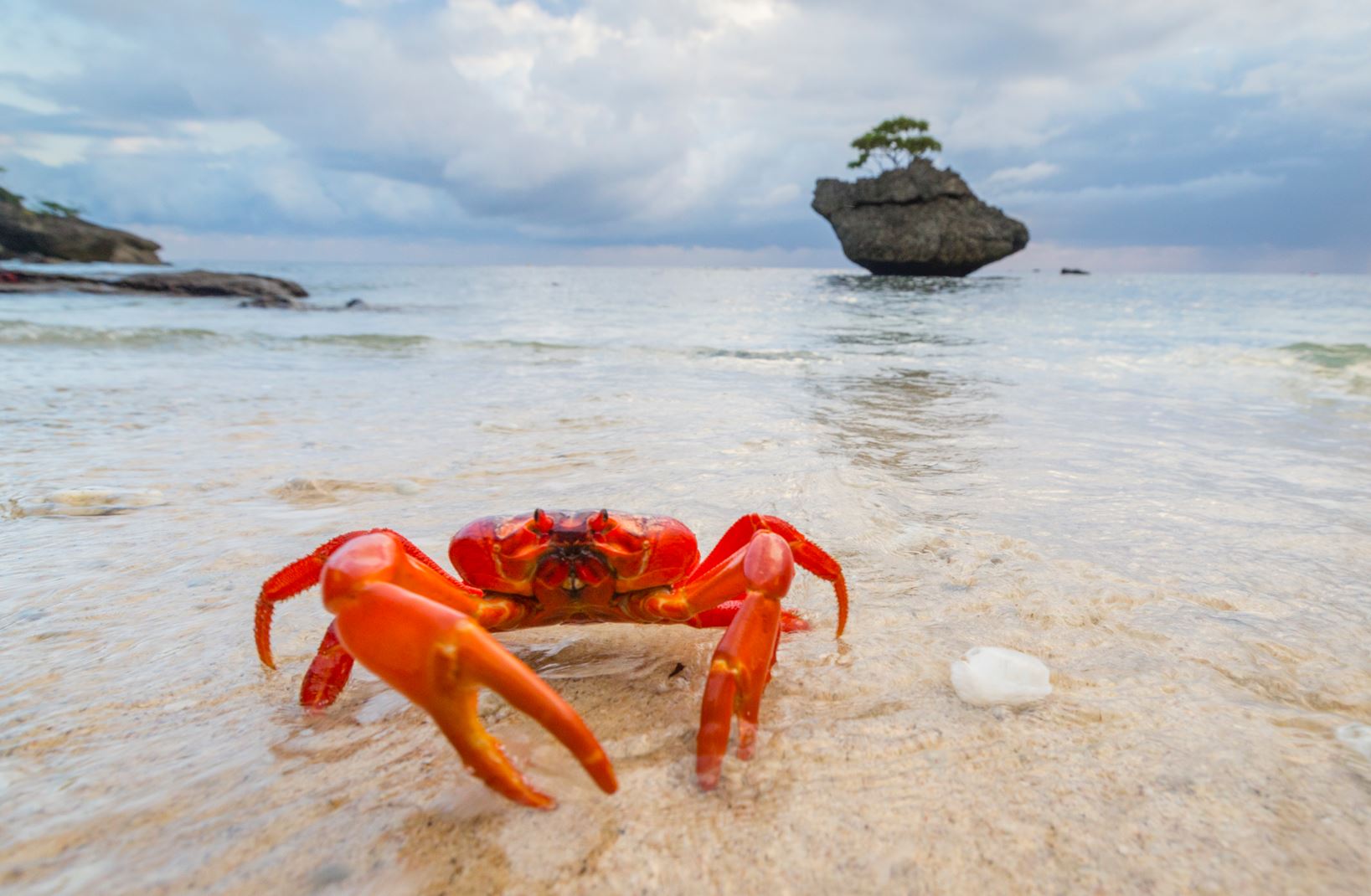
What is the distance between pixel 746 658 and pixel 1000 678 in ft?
2.52

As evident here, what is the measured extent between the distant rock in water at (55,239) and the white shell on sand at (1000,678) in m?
68.3

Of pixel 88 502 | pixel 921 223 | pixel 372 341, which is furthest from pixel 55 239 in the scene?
pixel 88 502

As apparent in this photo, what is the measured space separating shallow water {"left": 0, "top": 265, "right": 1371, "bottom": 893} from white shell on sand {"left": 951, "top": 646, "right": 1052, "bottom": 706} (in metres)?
0.06

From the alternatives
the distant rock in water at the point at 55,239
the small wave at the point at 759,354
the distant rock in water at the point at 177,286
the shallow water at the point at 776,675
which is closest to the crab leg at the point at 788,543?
the shallow water at the point at 776,675

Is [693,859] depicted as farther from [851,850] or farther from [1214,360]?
[1214,360]

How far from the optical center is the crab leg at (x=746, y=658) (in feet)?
4.82

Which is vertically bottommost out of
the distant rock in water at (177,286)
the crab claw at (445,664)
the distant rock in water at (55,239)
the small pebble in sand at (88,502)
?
the small pebble in sand at (88,502)

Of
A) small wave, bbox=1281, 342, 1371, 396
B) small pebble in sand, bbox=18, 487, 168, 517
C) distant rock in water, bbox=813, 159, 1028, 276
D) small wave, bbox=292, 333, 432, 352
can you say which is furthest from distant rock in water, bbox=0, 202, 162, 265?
small wave, bbox=1281, 342, 1371, 396

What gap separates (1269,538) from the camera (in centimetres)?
301

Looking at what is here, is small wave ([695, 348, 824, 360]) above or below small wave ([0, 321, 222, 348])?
below

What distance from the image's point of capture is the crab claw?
3.79ft

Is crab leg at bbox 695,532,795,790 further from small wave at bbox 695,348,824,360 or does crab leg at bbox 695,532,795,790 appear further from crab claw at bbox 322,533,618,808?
small wave at bbox 695,348,824,360

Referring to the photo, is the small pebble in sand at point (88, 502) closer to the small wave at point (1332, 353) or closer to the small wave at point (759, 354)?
the small wave at point (759, 354)

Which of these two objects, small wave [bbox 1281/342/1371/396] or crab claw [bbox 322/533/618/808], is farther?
small wave [bbox 1281/342/1371/396]
